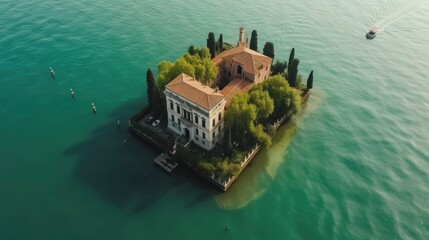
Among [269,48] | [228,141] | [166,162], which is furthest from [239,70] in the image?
[166,162]

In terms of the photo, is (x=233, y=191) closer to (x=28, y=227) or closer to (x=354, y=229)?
(x=354, y=229)

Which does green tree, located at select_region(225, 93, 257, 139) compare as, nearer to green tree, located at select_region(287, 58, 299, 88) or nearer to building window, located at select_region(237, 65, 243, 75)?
building window, located at select_region(237, 65, 243, 75)

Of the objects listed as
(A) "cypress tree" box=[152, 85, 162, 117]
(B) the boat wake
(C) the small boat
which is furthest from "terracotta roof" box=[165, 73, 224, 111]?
(B) the boat wake

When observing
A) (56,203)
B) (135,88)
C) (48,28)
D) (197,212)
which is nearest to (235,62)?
(135,88)

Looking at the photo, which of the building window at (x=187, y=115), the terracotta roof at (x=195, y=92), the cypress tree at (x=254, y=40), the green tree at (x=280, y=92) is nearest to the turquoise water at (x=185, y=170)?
the green tree at (x=280, y=92)

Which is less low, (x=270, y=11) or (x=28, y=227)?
(x=270, y=11)

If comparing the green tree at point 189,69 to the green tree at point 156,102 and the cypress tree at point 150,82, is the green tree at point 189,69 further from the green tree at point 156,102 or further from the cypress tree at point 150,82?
the green tree at point 156,102
